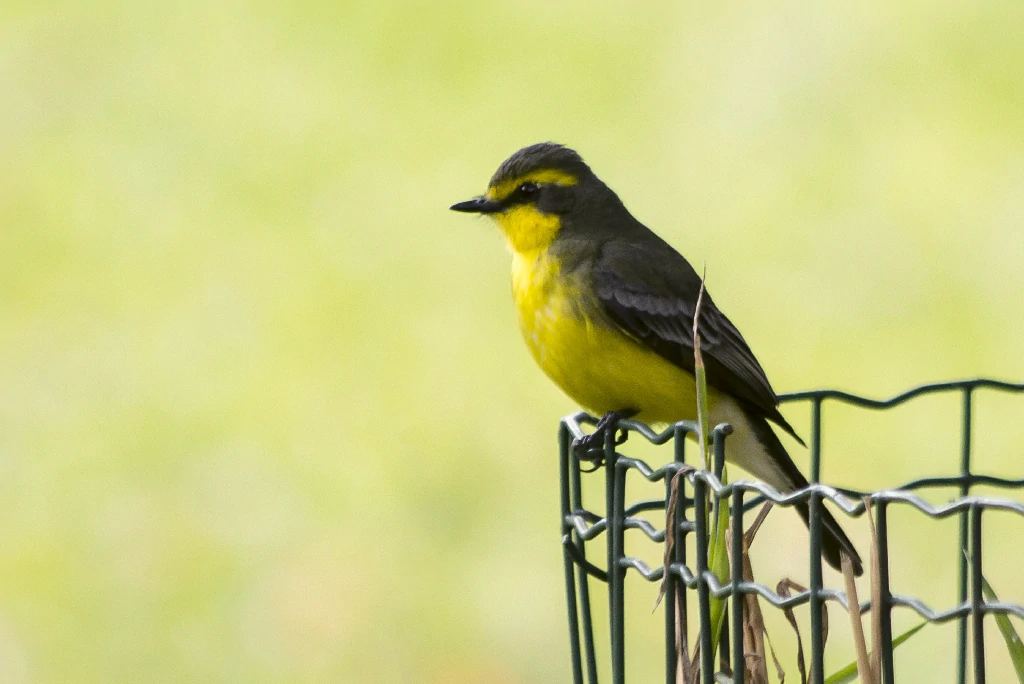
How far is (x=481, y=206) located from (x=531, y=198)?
14 centimetres

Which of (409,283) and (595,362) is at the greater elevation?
(409,283)

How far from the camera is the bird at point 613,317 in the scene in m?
4.03

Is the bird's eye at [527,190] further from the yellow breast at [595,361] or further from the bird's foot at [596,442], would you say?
the bird's foot at [596,442]

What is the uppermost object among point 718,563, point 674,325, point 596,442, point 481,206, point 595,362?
point 481,206

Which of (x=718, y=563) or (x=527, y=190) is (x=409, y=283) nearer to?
(x=527, y=190)

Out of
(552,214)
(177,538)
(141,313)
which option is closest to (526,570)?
(177,538)

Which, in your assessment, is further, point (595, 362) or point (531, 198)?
point (531, 198)

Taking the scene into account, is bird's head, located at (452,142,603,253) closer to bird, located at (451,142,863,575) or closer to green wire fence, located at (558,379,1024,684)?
bird, located at (451,142,863,575)

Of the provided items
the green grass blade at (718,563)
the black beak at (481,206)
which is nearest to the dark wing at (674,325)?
the black beak at (481,206)

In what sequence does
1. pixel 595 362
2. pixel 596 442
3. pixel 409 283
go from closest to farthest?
pixel 596 442 < pixel 595 362 < pixel 409 283

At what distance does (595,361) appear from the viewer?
401 centimetres

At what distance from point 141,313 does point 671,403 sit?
13.8 ft

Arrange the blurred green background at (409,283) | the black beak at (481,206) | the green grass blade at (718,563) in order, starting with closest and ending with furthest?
the green grass blade at (718,563) → the black beak at (481,206) → the blurred green background at (409,283)

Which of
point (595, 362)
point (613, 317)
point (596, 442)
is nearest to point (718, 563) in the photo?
point (596, 442)
